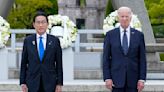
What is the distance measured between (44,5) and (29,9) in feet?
8.96

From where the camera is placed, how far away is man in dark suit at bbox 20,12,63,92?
7.04 metres

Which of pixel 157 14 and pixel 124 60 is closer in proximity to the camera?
pixel 124 60

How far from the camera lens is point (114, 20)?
459 inches

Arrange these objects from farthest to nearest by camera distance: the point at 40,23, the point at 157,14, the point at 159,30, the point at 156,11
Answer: the point at 157,14 < the point at 156,11 < the point at 159,30 < the point at 40,23

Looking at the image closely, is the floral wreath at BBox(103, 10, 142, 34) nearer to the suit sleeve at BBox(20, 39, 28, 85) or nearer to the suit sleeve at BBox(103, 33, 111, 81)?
the suit sleeve at BBox(103, 33, 111, 81)

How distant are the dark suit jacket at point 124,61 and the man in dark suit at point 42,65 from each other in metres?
0.63

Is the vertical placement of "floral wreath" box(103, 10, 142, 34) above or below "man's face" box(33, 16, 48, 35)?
above

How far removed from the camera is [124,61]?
710cm

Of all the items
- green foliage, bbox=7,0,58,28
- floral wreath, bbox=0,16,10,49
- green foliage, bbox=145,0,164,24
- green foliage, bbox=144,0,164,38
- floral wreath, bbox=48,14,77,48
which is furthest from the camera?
green foliage, bbox=7,0,58,28

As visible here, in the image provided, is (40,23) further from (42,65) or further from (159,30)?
(159,30)

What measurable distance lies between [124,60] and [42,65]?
1.04 metres

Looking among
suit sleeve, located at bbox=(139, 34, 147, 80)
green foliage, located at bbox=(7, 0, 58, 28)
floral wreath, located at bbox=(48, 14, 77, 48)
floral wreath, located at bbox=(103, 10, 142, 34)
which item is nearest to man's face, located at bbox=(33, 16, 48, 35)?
suit sleeve, located at bbox=(139, 34, 147, 80)

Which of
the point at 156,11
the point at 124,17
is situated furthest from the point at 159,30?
the point at 124,17

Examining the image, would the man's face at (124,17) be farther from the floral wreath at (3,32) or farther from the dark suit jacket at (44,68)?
the floral wreath at (3,32)
